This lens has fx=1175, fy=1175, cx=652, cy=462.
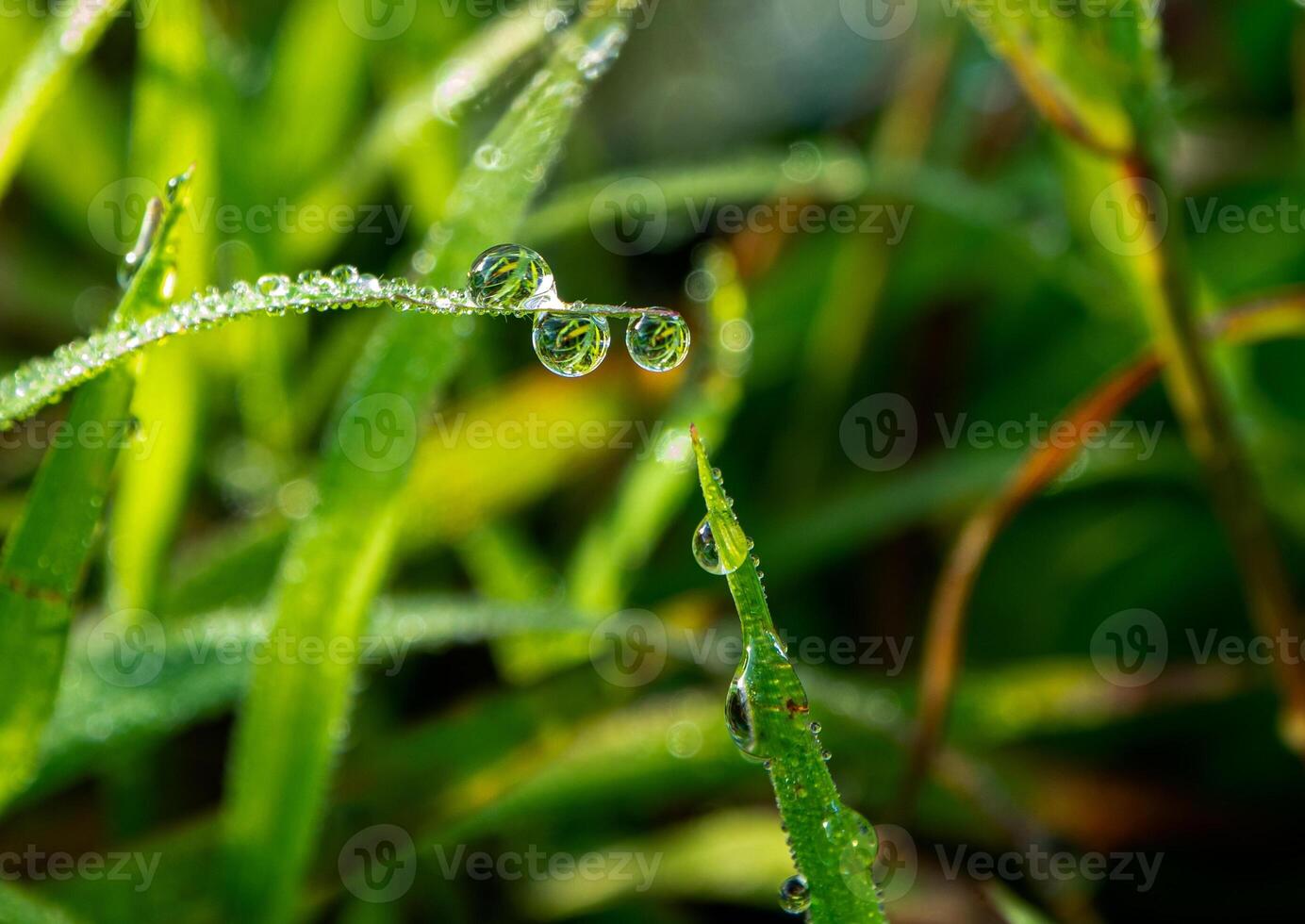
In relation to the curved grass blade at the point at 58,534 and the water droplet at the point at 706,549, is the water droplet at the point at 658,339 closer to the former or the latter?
the water droplet at the point at 706,549

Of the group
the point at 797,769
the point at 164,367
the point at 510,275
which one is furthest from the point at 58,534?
the point at 164,367

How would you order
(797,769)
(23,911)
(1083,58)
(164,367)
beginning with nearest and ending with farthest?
1. (797,769)
2. (23,911)
3. (1083,58)
4. (164,367)

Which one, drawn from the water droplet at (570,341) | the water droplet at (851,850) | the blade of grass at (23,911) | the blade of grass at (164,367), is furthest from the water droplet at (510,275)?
the blade of grass at (164,367)

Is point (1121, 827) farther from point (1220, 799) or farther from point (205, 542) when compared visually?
point (205, 542)

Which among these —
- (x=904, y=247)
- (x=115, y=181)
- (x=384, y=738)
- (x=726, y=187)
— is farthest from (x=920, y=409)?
(x=115, y=181)

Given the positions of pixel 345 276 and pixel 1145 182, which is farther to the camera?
pixel 1145 182

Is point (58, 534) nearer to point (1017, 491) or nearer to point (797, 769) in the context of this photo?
point (797, 769)

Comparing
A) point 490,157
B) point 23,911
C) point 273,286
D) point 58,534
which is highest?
point 490,157
